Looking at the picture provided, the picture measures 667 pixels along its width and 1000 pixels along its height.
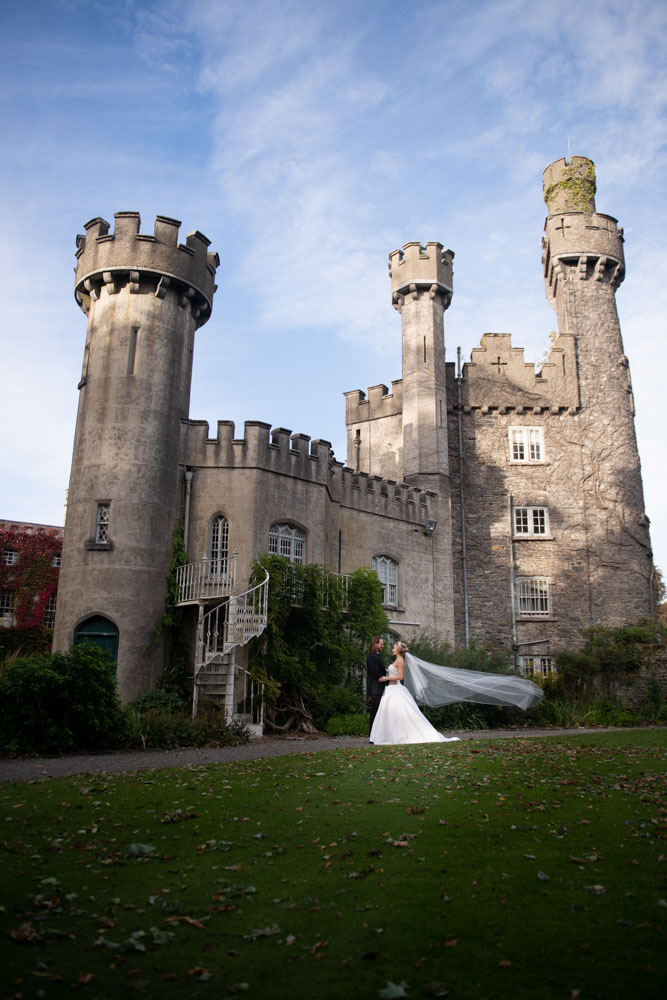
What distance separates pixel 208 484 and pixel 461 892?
17826 mm

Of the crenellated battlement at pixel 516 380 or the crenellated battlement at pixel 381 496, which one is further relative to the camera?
the crenellated battlement at pixel 516 380

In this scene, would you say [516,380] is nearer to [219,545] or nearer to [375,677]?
[219,545]

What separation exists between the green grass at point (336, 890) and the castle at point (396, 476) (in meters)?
10.4

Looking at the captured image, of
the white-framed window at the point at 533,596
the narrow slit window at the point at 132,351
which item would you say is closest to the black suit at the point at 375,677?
the narrow slit window at the point at 132,351

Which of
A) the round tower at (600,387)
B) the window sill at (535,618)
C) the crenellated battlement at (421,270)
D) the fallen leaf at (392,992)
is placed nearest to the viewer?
the fallen leaf at (392,992)

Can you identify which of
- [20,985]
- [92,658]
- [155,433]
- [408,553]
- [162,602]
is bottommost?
[20,985]

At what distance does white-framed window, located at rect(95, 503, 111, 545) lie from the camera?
21516 mm

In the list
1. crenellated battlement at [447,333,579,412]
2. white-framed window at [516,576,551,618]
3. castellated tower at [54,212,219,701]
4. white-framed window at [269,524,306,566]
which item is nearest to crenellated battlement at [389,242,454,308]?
crenellated battlement at [447,333,579,412]

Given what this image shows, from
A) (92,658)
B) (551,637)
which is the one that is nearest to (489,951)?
(92,658)

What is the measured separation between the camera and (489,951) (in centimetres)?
454

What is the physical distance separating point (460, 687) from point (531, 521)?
44.2 feet

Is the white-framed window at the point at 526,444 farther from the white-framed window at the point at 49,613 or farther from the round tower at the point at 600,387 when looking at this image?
the white-framed window at the point at 49,613

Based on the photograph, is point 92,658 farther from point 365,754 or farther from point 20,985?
point 20,985

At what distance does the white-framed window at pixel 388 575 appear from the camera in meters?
27.2
